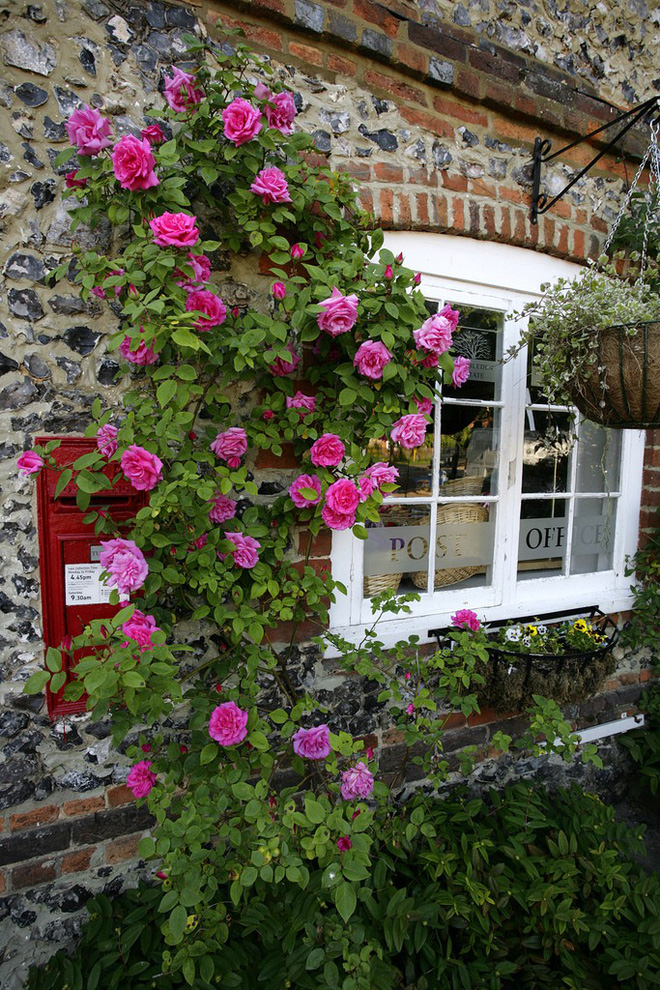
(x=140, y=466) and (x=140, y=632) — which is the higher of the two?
(x=140, y=466)

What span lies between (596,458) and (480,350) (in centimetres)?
106

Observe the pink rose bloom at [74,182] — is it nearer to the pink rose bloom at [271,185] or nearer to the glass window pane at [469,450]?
the pink rose bloom at [271,185]

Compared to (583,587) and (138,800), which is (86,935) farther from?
(583,587)

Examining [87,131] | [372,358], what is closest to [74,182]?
[87,131]

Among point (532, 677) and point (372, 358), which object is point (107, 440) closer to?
point (372, 358)

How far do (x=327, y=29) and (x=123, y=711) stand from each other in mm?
2475

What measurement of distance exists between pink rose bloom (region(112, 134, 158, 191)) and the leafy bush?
204 cm

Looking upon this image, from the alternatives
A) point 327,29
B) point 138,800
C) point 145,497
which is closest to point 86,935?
point 138,800

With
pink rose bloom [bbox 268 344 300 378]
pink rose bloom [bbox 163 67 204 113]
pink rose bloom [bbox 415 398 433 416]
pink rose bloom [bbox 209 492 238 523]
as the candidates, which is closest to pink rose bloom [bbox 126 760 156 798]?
pink rose bloom [bbox 209 492 238 523]

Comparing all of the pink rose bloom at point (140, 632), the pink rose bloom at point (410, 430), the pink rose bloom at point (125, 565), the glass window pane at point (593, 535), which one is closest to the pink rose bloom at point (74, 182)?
the pink rose bloom at point (125, 565)

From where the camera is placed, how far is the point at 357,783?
5.94ft

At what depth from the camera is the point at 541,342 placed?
7.98 ft

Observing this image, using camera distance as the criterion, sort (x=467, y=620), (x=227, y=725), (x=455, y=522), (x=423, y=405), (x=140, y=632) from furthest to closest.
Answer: (x=455, y=522), (x=467, y=620), (x=423, y=405), (x=227, y=725), (x=140, y=632)

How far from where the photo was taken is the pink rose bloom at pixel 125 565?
4.93 ft
